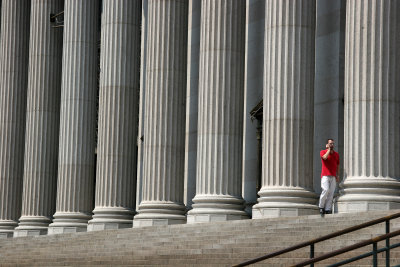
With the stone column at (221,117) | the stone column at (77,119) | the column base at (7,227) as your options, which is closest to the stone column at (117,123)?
the stone column at (77,119)

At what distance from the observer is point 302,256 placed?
2888 cm

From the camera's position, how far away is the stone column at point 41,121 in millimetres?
60031

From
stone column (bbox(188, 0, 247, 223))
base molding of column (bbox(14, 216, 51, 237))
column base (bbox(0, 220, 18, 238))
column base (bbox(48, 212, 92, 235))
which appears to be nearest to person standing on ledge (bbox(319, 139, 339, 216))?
stone column (bbox(188, 0, 247, 223))

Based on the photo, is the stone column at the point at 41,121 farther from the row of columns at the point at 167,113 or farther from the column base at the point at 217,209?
the column base at the point at 217,209

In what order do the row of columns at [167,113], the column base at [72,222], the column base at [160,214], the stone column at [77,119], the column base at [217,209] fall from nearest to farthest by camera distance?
the row of columns at [167,113]
the column base at [217,209]
the column base at [160,214]
the column base at [72,222]
the stone column at [77,119]

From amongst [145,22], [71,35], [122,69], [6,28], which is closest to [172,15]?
[122,69]

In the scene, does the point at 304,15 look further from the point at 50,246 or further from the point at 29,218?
the point at 29,218

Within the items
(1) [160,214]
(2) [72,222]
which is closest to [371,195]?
(1) [160,214]

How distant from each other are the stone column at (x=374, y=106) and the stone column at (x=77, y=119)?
23.4 metres

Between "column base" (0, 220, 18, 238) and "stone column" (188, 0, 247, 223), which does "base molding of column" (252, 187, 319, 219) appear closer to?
"stone column" (188, 0, 247, 223)

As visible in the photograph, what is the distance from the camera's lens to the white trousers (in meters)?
34.6

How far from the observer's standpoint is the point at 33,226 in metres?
59.8

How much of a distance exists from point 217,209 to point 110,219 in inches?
394

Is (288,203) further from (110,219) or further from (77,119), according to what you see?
(77,119)
